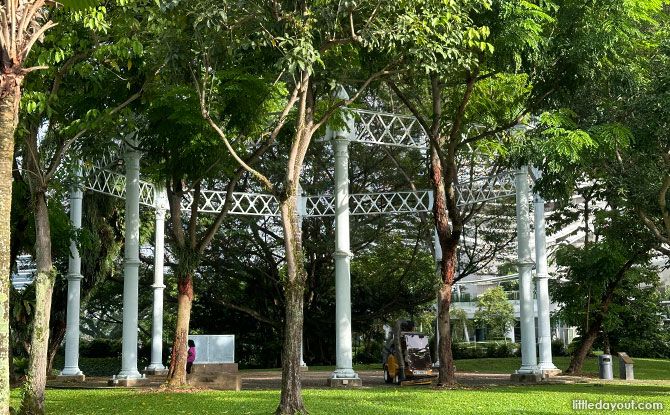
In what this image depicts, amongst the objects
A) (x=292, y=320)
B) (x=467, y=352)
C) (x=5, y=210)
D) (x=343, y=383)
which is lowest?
(x=467, y=352)

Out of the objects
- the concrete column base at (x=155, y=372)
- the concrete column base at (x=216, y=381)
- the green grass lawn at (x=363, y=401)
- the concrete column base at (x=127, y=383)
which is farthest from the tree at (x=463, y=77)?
the concrete column base at (x=155, y=372)

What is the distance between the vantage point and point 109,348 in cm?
4034

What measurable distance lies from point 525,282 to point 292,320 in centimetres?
1175

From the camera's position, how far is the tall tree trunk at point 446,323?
18.2 m

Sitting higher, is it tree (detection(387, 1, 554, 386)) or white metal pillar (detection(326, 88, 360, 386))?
tree (detection(387, 1, 554, 386))

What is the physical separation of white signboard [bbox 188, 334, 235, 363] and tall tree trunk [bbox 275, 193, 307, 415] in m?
9.34

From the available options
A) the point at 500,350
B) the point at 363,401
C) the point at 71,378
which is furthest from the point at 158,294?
the point at 500,350

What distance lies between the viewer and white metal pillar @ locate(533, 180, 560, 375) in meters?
21.9

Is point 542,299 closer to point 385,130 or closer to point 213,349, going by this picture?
point 385,130

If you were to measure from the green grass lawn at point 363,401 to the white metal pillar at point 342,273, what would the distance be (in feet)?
7.80

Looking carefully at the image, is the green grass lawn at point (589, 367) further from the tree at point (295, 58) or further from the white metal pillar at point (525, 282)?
the tree at point (295, 58)

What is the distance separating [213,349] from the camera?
20500 millimetres

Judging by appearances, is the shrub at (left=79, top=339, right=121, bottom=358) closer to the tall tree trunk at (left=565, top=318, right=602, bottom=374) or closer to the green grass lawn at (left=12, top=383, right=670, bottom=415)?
the green grass lawn at (left=12, top=383, right=670, bottom=415)

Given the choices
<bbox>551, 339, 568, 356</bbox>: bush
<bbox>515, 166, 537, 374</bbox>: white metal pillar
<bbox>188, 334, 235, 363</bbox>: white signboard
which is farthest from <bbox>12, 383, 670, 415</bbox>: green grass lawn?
<bbox>551, 339, 568, 356</bbox>: bush
